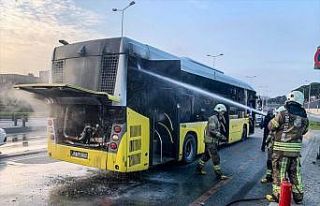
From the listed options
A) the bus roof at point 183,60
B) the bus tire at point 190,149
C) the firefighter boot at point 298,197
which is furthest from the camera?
the bus tire at point 190,149

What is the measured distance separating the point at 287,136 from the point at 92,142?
3899 millimetres

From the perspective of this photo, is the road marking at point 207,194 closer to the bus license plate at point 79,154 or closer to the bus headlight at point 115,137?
the bus headlight at point 115,137

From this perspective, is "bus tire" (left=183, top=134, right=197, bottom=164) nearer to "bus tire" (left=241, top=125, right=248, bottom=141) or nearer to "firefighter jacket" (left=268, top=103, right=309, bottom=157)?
"firefighter jacket" (left=268, top=103, right=309, bottom=157)

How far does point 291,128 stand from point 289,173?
2.74 feet

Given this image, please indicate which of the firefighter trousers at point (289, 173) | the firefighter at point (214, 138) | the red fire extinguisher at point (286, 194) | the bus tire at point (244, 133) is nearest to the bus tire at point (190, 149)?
the firefighter at point (214, 138)

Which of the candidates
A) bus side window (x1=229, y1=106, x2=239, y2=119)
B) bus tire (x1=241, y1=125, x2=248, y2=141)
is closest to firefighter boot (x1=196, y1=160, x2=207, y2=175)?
bus side window (x1=229, y1=106, x2=239, y2=119)

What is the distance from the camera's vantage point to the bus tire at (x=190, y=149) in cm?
994

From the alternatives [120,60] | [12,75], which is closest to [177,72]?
[120,60]

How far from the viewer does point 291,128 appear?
6.31 meters

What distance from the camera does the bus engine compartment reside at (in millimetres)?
7234

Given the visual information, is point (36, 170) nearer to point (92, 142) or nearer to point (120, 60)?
point (92, 142)

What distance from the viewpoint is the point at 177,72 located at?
359 inches

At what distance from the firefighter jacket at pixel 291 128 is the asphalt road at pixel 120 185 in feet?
3.58

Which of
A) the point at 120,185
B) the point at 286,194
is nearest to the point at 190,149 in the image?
the point at 120,185
